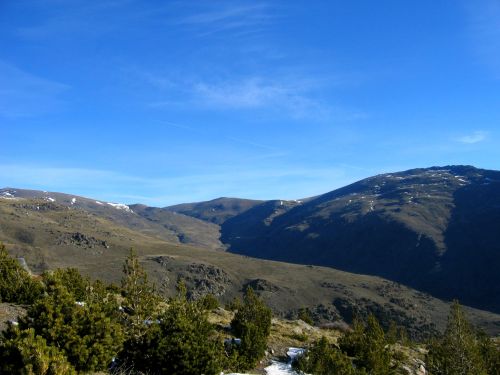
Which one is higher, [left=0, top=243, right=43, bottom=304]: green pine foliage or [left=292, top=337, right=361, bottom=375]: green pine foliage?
[left=0, top=243, right=43, bottom=304]: green pine foliage

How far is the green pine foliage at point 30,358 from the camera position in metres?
8.74

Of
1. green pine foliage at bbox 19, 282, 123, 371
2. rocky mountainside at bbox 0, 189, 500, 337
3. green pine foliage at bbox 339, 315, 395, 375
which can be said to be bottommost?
rocky mountainside at bbox 0, 189, 500, 337

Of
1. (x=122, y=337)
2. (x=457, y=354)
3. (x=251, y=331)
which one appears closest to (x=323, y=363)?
(x=251, y=331)

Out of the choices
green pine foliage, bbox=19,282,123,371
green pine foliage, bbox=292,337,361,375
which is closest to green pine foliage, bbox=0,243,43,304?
green pine foliage, bbox=19,282,123,371

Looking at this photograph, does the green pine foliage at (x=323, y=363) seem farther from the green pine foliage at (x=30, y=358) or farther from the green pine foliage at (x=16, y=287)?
the green pine foliage at (x=16, y=287)

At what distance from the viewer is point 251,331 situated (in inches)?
732

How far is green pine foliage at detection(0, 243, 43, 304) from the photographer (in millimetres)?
18453

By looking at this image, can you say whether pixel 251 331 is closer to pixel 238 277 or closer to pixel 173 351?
pixel 173 351

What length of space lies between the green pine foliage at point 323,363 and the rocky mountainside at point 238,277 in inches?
2780

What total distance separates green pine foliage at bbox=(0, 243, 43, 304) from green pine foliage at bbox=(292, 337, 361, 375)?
11200mm

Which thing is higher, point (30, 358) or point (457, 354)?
point (30, 358)

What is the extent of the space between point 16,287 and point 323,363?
13114 millimetres

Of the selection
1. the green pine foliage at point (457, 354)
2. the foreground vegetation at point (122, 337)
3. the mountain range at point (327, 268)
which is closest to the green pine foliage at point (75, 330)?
the foreground vegetation at point (122, 337)

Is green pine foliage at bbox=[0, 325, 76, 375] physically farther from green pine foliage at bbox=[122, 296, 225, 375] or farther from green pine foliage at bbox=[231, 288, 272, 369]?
green pine foliage at bbox=[231, 288, 272, 369]
